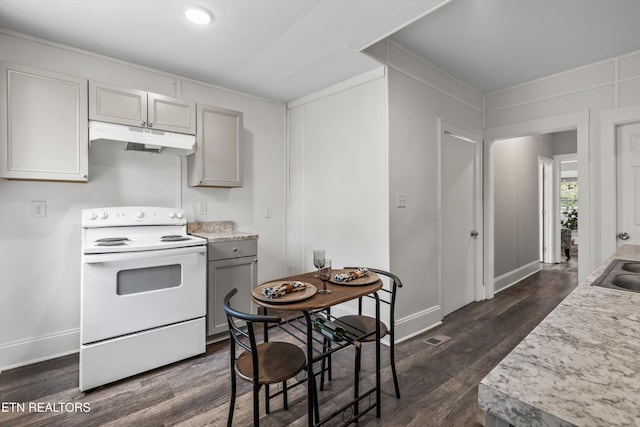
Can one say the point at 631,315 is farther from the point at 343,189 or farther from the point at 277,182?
the point at 277,182

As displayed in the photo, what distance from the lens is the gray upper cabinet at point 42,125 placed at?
81.7 inches

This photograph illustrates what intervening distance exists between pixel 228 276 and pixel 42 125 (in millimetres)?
1792

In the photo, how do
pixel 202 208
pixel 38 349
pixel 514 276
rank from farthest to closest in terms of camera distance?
pixel 514 276
pixel 202 208
pixel 38 349

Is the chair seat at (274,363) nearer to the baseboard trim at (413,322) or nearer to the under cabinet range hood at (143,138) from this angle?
the baseboard trim at (413,322)

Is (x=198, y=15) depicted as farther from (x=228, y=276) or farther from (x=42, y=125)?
(x=228, y=276)

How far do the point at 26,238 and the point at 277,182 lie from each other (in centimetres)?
235

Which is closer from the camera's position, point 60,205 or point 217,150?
point 60,205

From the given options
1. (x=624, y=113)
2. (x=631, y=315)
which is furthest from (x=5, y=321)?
(x=624, y=113)

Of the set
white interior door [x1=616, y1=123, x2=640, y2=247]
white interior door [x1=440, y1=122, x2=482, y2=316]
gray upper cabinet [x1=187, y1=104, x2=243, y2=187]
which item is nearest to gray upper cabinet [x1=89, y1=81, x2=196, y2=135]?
gray upper cabinet [x1=187, y1=104, x2=243, y2=187]

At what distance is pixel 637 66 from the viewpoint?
2803 millimetres

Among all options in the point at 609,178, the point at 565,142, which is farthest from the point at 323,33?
the point at 565,142

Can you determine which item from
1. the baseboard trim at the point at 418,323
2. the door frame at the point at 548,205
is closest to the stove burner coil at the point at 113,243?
the baseboard trim at the point at 418,323

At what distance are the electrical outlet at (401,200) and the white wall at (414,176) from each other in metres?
0.04

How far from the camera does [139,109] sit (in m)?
2.51
